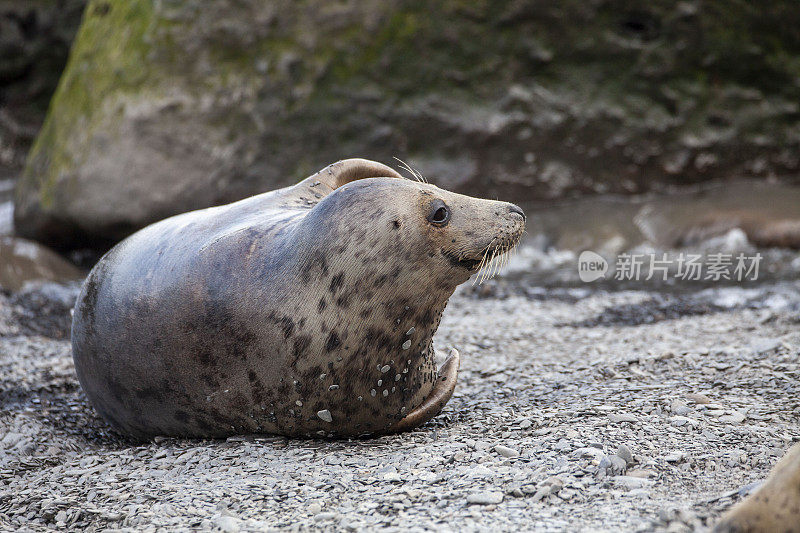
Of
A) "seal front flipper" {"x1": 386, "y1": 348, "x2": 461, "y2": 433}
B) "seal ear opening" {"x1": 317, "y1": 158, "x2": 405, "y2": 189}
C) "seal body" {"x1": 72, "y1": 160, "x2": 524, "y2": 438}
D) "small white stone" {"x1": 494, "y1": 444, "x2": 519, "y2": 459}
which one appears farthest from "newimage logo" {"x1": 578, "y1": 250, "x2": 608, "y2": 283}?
"small white stone" {"x1": 494, "y1": 444, "x2": 519, "y2": 459}

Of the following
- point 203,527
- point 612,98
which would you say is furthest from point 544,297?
point 203,527

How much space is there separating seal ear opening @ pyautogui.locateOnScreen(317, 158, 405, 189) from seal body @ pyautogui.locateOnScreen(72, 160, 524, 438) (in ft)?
2.24

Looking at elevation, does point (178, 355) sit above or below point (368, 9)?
below

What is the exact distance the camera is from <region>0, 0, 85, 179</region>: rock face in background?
1126 cm

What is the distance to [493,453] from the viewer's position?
2922 mm

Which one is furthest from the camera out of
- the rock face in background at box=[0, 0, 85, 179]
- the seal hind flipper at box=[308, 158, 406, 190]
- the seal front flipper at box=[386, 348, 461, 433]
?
the rock face in background at box=[0, 0, 85, 179]

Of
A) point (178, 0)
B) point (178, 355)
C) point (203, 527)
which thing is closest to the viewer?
point (203, 527)

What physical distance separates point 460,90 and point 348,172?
4273 mm

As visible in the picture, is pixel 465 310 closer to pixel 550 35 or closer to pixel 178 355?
pixel 178 355

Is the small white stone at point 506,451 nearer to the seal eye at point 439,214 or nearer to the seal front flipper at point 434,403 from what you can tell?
the seal front flipper at point 434,403

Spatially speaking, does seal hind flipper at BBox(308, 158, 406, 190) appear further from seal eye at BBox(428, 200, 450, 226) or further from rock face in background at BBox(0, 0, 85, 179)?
rock face in background at BBox(0, 0, 85, 179)

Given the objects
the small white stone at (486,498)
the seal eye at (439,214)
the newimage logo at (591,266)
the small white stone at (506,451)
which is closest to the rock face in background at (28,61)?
the newimage logo at (591,266)

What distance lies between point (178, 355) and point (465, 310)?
295cm

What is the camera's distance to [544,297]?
620cm
